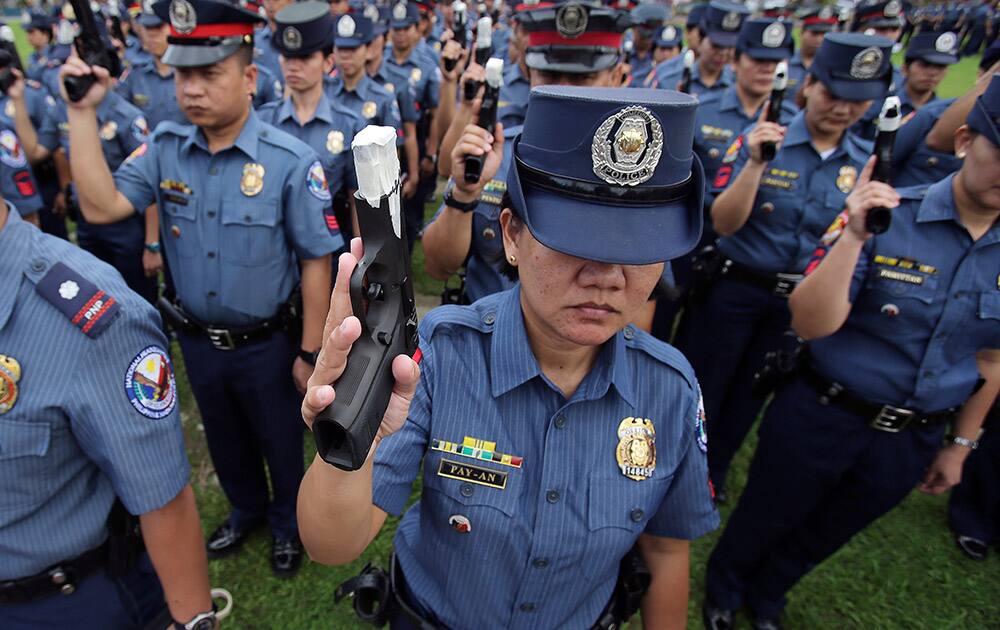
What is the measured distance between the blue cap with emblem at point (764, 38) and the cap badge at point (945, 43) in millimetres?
1896

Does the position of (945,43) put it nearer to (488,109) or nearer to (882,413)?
(882,413)

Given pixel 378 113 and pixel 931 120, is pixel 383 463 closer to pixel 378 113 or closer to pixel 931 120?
pixel 931 120

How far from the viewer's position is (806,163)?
142 inches

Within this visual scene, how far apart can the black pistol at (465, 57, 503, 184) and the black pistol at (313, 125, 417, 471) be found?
4.56 ft

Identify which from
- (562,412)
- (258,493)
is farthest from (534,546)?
(258,493)

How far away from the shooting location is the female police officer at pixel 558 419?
4.20 feet

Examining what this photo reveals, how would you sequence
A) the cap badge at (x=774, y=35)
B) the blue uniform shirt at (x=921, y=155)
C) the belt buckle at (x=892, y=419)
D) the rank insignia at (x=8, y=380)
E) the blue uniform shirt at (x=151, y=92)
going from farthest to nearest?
the blue uniform shirt at (x=151, y=92) < the cap badge at (x=774, y=35) < the blue uniform shirt at (x=921, y=155) < the belt buckle at (x=892, y=419) < the rank insignia at (x=8, y=380)

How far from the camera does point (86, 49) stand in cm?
276

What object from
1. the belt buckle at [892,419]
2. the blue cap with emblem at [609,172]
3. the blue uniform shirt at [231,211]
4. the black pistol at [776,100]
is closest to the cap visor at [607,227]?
the blue cap with emblem at [609,172]

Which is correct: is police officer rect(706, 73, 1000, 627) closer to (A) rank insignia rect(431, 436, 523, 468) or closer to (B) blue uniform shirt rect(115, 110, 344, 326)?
(A) rank insignia rect(431, 436, 523, 468)

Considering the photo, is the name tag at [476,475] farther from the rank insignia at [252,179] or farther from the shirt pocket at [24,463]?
the rank insignia at [252,179]

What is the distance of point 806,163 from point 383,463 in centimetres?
337

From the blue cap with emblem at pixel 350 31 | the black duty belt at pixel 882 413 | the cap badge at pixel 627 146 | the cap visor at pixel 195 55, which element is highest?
the blue cap with emblem at pixel 350 31

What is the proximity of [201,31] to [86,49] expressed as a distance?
54 cm
